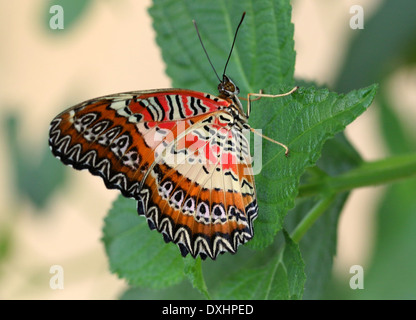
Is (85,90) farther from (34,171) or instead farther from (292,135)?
(292,135)

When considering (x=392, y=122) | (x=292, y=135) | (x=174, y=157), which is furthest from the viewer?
(x=392, y=122)

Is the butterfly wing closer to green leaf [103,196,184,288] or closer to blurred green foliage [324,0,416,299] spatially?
green leaf [103,196,184,288]

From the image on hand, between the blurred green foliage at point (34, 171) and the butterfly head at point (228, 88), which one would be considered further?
the blurred green foliage at point (34, 171)

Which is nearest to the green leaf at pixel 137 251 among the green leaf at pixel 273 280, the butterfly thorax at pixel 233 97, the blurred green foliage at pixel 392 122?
the green leaf at pixel 273 280

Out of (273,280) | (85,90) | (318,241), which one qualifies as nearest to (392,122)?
(318,241)

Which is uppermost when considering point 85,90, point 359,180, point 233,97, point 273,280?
point 85,90

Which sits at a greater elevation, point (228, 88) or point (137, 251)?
point (228, 88)

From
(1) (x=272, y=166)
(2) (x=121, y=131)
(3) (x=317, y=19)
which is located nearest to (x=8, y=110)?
(3) (x=317, y=19)

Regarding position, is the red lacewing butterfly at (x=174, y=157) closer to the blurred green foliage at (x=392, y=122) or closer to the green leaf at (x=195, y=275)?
the green leaf at (x=195, y=275)

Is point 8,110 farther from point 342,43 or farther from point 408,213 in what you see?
point 408,213
